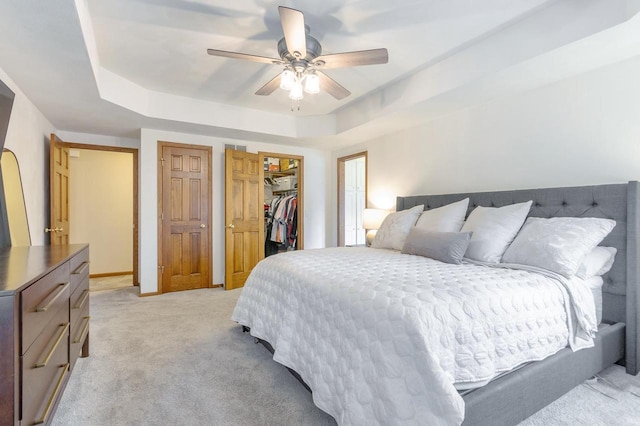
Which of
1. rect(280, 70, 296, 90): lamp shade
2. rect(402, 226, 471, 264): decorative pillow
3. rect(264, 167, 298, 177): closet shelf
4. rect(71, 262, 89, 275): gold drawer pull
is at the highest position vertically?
rect(280, 70, 296, 90): lamp shade

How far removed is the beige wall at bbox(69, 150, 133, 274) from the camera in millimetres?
4973

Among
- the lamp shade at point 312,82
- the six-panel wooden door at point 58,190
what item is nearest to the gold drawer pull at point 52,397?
the lamp shade at point 312,82

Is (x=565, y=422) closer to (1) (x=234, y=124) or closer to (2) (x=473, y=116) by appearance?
(2) (x=473, y=116)

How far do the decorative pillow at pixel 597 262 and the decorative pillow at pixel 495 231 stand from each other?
44 cm

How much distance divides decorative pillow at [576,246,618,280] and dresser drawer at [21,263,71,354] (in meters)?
2.75

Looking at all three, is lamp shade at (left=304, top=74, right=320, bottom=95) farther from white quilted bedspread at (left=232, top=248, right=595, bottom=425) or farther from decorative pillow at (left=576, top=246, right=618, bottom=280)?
decorative pillow at (left=576, top=246, right=618, bottom=280)

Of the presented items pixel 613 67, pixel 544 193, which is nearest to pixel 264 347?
pixel 544 193

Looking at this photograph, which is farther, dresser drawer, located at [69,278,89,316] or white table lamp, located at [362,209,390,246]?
white table lamp, located at [362,209,390,246]

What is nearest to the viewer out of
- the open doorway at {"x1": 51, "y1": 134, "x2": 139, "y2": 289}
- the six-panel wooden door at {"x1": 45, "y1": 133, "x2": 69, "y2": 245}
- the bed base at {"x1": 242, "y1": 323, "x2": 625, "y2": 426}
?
the bed base at {"x1": 242, "y1": 323, "x2": 625, "y2": 426}

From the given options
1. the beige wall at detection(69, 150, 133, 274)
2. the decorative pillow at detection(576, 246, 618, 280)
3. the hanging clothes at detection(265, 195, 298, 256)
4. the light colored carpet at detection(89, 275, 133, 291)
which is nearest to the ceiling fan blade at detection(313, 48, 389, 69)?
the decorative pillow at detection(576, 246, 618, 280)

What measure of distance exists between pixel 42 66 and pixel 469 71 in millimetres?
3304

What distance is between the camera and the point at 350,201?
5.64 m

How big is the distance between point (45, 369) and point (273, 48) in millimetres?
2541

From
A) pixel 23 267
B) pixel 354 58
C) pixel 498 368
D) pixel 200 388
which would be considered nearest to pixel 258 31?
pixel 354 58
